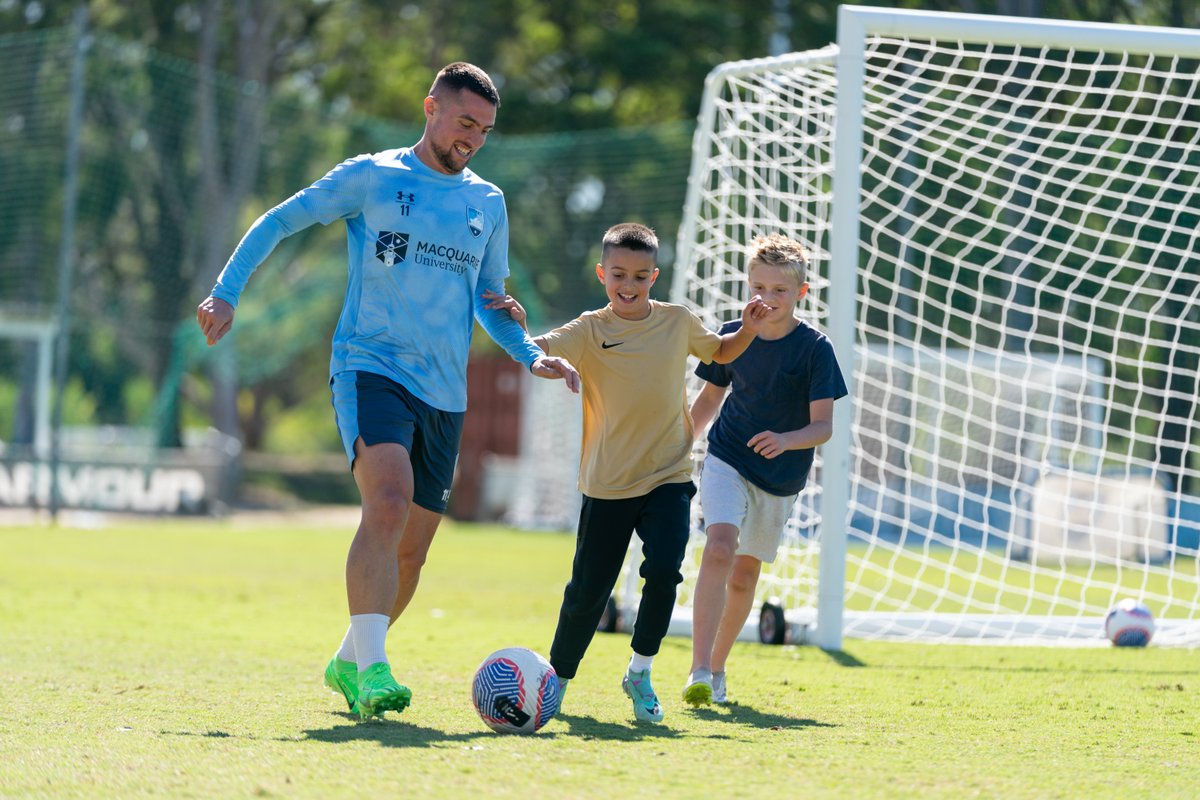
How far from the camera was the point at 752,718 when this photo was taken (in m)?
5.21

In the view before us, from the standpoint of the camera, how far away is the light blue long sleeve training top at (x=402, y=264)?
16.8 ft

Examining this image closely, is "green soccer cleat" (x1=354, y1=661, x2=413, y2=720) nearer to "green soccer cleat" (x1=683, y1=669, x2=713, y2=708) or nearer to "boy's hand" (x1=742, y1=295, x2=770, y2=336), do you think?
"green soccer cleat" (x1=683, y1=669, x2=713, y2=708)

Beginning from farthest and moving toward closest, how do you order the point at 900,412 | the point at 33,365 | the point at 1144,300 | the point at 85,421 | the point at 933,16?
the point at 85,421 < the point at 33,365 < the point at 900,412 < the point at 1144,300 < the point at 933,16

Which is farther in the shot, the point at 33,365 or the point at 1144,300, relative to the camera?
the point at 33,365

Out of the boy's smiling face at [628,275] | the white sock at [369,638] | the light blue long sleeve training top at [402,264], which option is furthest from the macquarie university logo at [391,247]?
the white sock at [369,638]

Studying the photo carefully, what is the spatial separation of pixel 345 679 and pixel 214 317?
1283 mm

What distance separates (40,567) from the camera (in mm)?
12117

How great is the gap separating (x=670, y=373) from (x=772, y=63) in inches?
144

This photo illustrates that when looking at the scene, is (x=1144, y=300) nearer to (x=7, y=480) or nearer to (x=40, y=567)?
(x=40, y=567)

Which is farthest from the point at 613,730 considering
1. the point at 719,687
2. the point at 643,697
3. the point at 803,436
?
the point at 803,436

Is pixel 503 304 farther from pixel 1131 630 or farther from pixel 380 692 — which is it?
pixel 1131 630

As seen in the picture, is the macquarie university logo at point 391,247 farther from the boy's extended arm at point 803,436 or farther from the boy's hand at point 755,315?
the boy's extended arm at point 803,436

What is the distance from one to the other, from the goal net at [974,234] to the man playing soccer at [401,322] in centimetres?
283

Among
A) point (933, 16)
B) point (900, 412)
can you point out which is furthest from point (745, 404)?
point (900, 412)
